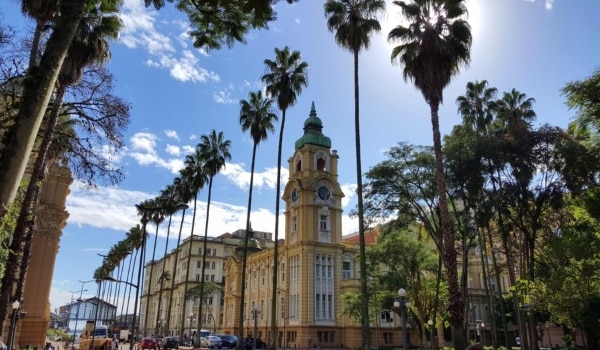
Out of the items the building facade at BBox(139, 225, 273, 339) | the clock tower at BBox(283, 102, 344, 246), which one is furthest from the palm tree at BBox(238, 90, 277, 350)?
the building facade at BBox(139, 225, 273, 339)

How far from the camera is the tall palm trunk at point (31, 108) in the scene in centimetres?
539

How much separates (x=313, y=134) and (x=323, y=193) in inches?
336

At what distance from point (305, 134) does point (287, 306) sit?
2267cm

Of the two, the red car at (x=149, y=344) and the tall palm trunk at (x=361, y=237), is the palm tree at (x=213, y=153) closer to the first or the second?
the red car at (x=149, y=344)

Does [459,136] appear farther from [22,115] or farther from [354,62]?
[22,115]

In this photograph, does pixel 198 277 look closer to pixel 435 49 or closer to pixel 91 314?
pixel 91 314

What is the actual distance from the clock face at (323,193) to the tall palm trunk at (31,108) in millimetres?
51565

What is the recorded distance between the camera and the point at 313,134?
61.1 metres

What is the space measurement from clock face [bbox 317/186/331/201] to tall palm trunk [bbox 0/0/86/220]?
51.6 m

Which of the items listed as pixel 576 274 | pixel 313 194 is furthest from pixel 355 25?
pixel 313 194

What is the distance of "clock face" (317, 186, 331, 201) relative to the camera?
57.8 meters

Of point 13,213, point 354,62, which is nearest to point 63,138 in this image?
point 13,213

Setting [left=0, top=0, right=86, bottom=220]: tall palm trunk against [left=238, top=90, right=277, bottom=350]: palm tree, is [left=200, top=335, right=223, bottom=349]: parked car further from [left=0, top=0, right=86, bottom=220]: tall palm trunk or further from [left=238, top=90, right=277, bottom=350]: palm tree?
[left=0, top=0, right=86, bottom=220]: tall palm trunk

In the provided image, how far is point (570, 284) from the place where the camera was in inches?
910
